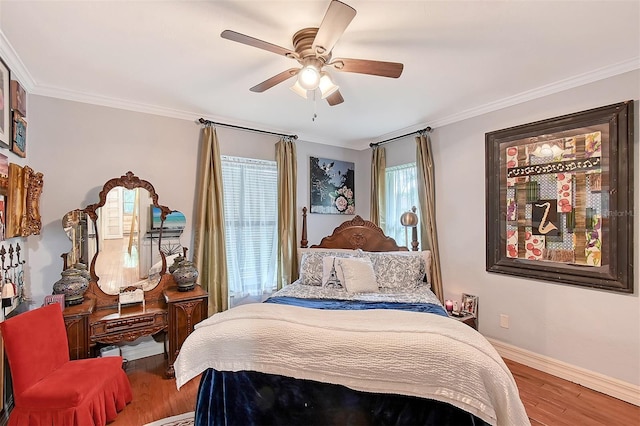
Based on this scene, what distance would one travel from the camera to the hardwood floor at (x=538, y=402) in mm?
2111

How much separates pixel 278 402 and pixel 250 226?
2333mm

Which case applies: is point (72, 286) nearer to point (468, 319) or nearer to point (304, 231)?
point (304, 231)

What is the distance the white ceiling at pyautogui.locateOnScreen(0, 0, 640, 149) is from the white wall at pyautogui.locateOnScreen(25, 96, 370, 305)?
166 mm

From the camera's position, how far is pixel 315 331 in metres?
1.56

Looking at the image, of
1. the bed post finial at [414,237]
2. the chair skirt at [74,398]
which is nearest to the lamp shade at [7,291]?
the chair skirt at [74,398]

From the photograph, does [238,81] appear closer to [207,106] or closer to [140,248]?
[207,106]

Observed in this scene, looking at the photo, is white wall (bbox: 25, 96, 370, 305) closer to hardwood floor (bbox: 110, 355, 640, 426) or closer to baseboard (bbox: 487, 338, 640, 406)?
hardwood floor (bbox: 110, 355, 640, 426)

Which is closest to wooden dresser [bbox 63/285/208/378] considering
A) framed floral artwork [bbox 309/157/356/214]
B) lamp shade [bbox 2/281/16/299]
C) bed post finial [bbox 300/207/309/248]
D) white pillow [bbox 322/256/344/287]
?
lamp shade [bbox 2/281/16/299]

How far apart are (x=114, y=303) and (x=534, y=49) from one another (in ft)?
13.5

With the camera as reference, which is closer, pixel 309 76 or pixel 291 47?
pixel 309 76

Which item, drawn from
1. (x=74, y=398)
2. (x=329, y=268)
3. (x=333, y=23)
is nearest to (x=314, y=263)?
(x=329, y=268)

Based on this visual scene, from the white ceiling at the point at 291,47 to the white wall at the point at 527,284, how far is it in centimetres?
19

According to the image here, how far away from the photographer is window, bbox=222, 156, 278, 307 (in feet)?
→ 11.8

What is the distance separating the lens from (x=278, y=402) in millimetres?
1689
